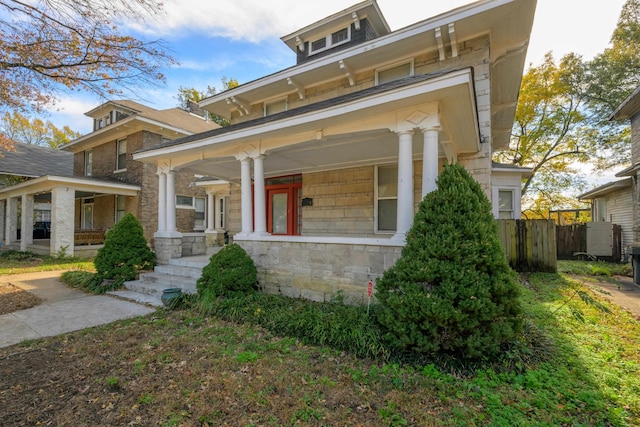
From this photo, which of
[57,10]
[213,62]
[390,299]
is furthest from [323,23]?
[390,299]

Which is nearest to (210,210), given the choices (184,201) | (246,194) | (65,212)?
(184,201)

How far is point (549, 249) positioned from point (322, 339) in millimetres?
7417

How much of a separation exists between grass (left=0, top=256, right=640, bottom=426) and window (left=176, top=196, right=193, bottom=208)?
11518 millimetres

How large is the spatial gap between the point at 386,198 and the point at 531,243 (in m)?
4.38

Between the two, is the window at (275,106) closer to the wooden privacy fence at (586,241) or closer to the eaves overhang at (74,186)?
the eaves overhang at (74,186)

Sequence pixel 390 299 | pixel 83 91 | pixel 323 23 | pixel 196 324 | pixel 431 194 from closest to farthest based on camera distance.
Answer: pixel 390 299 < pixel 431 194 < pixel 196 324 < pixel 83 91 < pixel 323 23

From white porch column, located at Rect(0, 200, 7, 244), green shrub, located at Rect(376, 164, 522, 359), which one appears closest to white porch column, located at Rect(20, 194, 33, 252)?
white porch column, located at Rect(0, 200, 7, 244)

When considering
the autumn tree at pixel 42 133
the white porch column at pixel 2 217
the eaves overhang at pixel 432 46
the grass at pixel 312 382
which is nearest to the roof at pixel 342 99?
the eaves overhang at pixel 432 46

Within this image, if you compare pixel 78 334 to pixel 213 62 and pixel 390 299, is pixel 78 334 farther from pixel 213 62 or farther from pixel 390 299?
pixel 213 62

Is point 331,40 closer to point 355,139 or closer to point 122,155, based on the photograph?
point 355,139

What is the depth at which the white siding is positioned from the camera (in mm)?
11291

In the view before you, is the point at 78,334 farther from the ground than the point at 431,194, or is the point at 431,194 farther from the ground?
the point at 431,194

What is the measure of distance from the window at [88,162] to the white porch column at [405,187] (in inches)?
711

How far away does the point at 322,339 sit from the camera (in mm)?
3779
